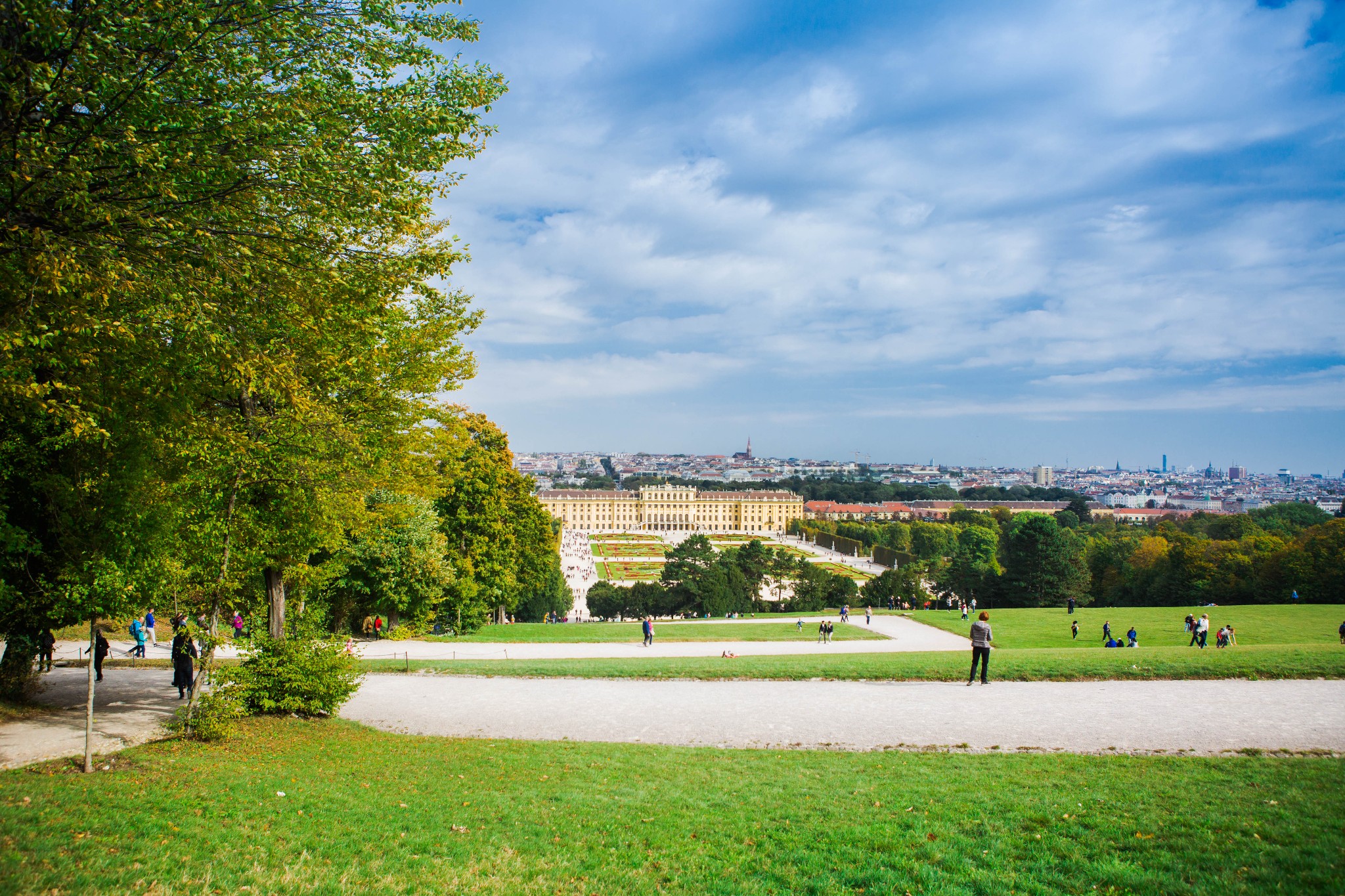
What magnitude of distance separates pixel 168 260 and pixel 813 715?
1047 cm

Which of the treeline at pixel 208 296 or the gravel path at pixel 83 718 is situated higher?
the treeline at pixel 208 296

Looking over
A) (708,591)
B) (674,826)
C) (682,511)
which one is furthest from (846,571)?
(682,511)

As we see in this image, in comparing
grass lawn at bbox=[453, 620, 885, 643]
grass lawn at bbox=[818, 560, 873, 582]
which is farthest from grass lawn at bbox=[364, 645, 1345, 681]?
grass lawn at bbox=[818, 560, 873, 582]

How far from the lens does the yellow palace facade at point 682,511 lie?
143 m

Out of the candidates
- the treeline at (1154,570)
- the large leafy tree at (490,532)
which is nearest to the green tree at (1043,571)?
the treeline at (1154,570)

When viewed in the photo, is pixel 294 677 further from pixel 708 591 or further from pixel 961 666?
pixel 708 591

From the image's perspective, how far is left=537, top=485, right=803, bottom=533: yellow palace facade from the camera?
14275 centimetres

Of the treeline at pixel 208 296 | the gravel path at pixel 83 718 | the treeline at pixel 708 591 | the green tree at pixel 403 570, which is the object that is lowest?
the treeline at pixel 708 591

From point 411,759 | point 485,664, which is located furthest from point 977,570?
point 411,759

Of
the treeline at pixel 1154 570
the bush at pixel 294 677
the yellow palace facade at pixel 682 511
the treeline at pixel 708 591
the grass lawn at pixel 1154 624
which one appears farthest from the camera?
the yellow palace facade at pixel 682 511

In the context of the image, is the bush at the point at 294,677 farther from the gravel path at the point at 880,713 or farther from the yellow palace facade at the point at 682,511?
the yellow palace facade at the point at 682,511

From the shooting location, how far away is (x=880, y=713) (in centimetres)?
1189

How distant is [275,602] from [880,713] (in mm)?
10233

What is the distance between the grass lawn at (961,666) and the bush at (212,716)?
7349 mm
